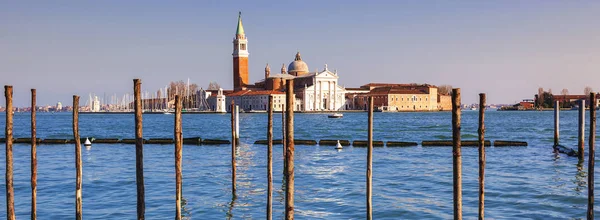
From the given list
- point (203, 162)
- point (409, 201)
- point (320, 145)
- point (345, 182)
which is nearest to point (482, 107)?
point (409, 201)

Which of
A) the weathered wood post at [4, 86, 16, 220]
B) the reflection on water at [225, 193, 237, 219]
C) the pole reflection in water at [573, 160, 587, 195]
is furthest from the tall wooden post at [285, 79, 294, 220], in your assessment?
the pole reflection in water at [573, 160, 587, 195]

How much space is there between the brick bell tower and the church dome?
9.13 metres

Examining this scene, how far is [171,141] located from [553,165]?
45.5 ft

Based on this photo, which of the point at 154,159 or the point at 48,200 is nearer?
the point at 48,200

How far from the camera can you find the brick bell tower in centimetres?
9294

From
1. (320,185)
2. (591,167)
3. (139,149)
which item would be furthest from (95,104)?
(591,167)

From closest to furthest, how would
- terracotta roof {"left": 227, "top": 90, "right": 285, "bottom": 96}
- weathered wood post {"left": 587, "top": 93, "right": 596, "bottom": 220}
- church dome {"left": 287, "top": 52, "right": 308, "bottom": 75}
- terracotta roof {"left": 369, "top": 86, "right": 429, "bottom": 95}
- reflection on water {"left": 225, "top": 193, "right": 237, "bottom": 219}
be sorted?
1. weathered wood post {"left": 587, "top": 93, "right": 596, "bottom": 220}
2. reflection on water {"left": 225, "top": 193, "right": 237, "bottom": 219}
3. terracotta roof {"left": 227, "top": 90, "right": 285, "bottom": 96}
4. terracotta roof {"left": 369, "top": 86, "right": 429, "bottom": 95}
5. church dome {"left": 287, "top": 52, "right": 308, "bottom": 75}

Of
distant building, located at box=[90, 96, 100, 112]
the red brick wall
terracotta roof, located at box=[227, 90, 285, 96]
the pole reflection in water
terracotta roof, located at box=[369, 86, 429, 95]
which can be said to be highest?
the red brick wall

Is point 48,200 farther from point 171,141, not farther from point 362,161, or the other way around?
point 171,141

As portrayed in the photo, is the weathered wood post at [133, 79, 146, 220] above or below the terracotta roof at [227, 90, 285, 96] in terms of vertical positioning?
below

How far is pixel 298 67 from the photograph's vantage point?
330ft

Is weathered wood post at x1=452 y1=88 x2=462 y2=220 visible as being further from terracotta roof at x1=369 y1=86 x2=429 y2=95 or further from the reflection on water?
terracotta roof at x1=369 y1=86 x2=429 y2=95

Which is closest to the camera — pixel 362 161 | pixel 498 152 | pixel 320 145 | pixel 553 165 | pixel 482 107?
pixel 482 107

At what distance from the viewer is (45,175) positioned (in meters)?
14.0
